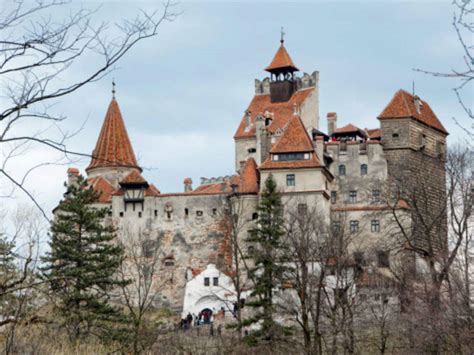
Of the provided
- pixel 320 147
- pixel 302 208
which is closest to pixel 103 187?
pixel 320 147

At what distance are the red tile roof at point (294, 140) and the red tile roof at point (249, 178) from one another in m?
2.15

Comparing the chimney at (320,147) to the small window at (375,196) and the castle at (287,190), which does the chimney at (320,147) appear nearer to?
the castle at (287,190)

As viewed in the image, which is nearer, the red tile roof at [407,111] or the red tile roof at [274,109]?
the red tile roof at [407,111]

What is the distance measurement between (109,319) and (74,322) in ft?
28.9

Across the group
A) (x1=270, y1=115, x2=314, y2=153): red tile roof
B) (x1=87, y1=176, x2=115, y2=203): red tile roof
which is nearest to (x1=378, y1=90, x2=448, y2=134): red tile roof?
(x1=270, y1=115, x2=314, y2=153): red tile roof

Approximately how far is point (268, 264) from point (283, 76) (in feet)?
96.8

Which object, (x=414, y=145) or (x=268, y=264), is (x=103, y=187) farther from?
(x=268, y=264)

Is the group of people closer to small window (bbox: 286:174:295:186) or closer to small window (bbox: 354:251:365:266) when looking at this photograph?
small window (bbox: 286:174:295:186)

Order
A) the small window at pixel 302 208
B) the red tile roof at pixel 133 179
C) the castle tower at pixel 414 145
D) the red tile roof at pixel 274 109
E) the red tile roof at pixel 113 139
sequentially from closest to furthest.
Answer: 1. the small window at pixel 302 208
2. the castle tower at pixel 414 145
3. the red tile roof at pixel 133 179
4. the red tile roof at pixel 274 109
5. the red tile roof at pixel 113 139

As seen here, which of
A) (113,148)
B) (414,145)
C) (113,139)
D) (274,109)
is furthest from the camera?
(274,109)

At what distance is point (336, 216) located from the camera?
209 ft

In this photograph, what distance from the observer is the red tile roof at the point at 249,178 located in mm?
64438

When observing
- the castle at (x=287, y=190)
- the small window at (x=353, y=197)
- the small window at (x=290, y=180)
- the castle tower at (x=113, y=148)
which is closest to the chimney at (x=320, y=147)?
the castle at (x=287, y=190)

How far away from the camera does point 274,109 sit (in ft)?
242
